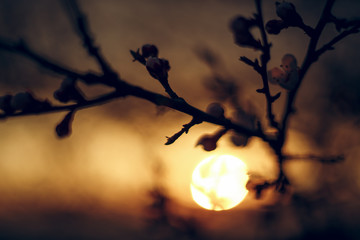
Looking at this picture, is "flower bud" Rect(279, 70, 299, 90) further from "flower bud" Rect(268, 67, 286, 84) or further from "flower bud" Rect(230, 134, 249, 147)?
"flower bud" Rect(230, 134, 249, 147)

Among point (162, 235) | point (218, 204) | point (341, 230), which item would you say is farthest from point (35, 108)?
point (341, 230)

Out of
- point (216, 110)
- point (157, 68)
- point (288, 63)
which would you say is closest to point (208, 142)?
point (216, 110)

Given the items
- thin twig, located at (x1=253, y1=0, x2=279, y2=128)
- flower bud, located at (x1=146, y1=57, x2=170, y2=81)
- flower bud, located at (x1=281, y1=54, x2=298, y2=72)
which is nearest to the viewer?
thin twig, located at (x1=253, y1=0, x2=279, y2=128)

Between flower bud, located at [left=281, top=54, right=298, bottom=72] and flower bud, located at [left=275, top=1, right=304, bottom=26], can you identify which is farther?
flower bud, located at [left=281, top=54, right=298, bottom=72]

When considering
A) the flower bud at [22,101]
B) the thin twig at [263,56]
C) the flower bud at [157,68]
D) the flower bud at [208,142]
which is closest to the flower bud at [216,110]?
the flower bud at [208,142]

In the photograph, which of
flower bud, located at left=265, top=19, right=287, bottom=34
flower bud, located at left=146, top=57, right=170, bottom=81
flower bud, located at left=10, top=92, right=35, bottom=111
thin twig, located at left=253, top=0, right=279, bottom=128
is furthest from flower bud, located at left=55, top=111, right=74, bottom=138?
flower bud, located at left=265, top=19, right=287, bottom=34

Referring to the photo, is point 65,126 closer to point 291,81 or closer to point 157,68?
point 157,68

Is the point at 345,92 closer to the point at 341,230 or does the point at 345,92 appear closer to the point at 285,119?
the point at 341,230

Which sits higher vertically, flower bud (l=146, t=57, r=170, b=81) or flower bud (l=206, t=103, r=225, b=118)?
flower bud (l=206, t=103, r=225, b=118)

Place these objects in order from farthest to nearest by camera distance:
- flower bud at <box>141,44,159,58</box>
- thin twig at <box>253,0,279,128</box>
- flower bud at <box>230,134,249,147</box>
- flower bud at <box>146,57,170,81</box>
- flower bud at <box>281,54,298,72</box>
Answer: flower bud at <box>230,134,249,147</box>, flower bud at <box>281,54,298,72</box>, flower bud at <box>141,44,159,58</box>, flower bud at <box>146,57,170,81</box>, thin twig at <box>253,0,279,128</box>
